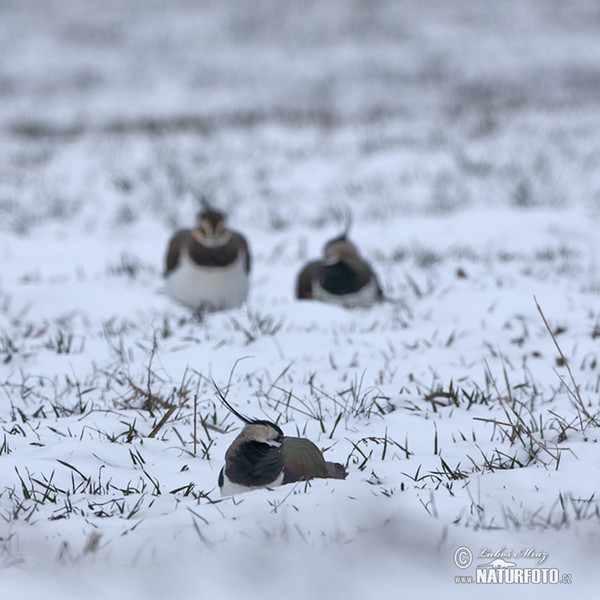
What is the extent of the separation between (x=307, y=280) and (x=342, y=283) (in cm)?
26

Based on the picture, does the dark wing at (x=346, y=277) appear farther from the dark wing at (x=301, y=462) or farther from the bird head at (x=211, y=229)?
the dark wing at (x=301, y=462)

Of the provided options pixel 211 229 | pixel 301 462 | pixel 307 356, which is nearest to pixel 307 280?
pixel 211 229

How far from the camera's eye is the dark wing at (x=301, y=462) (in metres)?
2.10

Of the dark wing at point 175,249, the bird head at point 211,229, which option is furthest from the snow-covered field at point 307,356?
the bird head at point 211,229

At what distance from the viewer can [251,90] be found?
1702cm

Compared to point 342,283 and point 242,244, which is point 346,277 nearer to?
point 342,283

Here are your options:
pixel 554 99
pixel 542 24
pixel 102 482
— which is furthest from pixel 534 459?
pixel 542 24

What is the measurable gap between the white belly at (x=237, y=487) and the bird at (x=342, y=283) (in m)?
2.60

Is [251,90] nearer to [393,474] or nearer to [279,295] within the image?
[279,295]

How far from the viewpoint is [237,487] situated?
2.05 metres

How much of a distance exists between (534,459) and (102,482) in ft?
4.07

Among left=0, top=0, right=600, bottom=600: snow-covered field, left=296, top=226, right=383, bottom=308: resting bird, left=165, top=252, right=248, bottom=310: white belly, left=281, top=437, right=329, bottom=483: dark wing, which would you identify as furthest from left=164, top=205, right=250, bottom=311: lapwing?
left=281, top=437, right=329, bottom=483: dark wing

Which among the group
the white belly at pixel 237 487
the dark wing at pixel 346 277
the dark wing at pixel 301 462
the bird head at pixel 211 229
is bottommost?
the white belly at pixel 237 487

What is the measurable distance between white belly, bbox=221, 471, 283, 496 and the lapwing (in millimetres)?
2625
